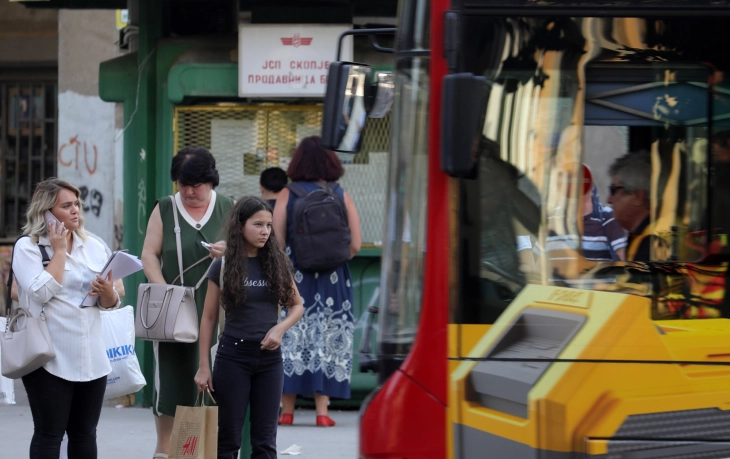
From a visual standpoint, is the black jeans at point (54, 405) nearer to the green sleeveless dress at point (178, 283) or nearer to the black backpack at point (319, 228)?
the green sleeveless dress at point (178, 283)

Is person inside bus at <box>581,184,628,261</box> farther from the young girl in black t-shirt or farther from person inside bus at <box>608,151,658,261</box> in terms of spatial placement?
the young girl in black t-shirt

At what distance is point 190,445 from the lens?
512 centimetres

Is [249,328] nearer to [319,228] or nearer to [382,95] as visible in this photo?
[382,95]

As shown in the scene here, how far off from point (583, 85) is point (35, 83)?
10206mm

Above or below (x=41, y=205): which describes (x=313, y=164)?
above

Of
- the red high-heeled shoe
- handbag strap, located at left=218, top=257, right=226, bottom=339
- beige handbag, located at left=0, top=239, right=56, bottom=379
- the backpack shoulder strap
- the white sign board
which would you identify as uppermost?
the white sign board

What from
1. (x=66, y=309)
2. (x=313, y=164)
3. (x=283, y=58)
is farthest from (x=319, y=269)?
(x=66, y=309)

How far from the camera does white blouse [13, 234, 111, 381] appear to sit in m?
5.02

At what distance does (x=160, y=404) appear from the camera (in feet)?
18.9

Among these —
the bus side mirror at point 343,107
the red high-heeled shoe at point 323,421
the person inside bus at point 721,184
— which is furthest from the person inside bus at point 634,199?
the red high-heeled shoe at point 323,421

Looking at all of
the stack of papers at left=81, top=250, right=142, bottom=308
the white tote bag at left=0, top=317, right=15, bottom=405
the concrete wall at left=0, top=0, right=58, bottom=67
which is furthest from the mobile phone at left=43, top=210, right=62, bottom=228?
the concrete wall at left=0, top=0, right=58, bottom=67

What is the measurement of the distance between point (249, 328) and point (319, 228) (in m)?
2.22

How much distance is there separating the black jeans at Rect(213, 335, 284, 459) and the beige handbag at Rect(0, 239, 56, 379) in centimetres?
77

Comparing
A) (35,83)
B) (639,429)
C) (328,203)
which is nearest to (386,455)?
(639,429)
